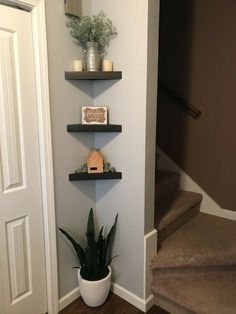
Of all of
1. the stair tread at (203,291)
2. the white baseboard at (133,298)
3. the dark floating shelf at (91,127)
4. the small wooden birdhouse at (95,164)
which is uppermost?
the dark floating shelf at (91,127)

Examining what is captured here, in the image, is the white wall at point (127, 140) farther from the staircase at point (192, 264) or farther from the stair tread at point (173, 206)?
the stair tread at point (173, 206)

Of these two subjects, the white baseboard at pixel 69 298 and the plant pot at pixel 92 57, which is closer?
the plant pot at pixel 92 57

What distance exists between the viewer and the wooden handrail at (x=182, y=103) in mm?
2527

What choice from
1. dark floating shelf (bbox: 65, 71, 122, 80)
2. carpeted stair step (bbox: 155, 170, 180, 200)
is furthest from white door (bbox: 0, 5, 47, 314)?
carpeted stair step (bbox: 155, 170, 180, 200)

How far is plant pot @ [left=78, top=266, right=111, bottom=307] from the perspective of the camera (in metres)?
1.76

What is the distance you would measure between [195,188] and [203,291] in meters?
1.11

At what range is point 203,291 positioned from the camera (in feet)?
5.83

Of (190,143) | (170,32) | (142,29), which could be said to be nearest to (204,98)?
(190,143)

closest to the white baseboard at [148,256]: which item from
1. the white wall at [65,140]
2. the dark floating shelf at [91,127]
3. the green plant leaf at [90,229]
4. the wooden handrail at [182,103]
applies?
the green plant leaf at [90,229]

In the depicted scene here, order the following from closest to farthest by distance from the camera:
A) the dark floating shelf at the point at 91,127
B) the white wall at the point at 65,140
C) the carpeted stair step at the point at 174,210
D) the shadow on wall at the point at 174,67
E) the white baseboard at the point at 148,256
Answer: the white wall at the point at 65,140 < the dark floating shelf at the point at 91,127 < the white baseboard at the point at 148,256 < the carpeted stair step at the point at 174,210 < the shadow on wall at the point at 174,67

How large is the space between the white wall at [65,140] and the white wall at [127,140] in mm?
121

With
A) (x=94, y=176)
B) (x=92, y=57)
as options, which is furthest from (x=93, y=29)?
(x=94, y=176)

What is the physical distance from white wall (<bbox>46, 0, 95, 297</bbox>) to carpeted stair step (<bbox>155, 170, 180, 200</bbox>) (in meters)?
0.82

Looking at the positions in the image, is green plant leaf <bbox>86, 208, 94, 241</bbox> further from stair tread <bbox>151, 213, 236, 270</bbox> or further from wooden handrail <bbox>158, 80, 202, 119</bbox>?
wooden handrail <bbox>158, 80, 202, 119</bbox>
